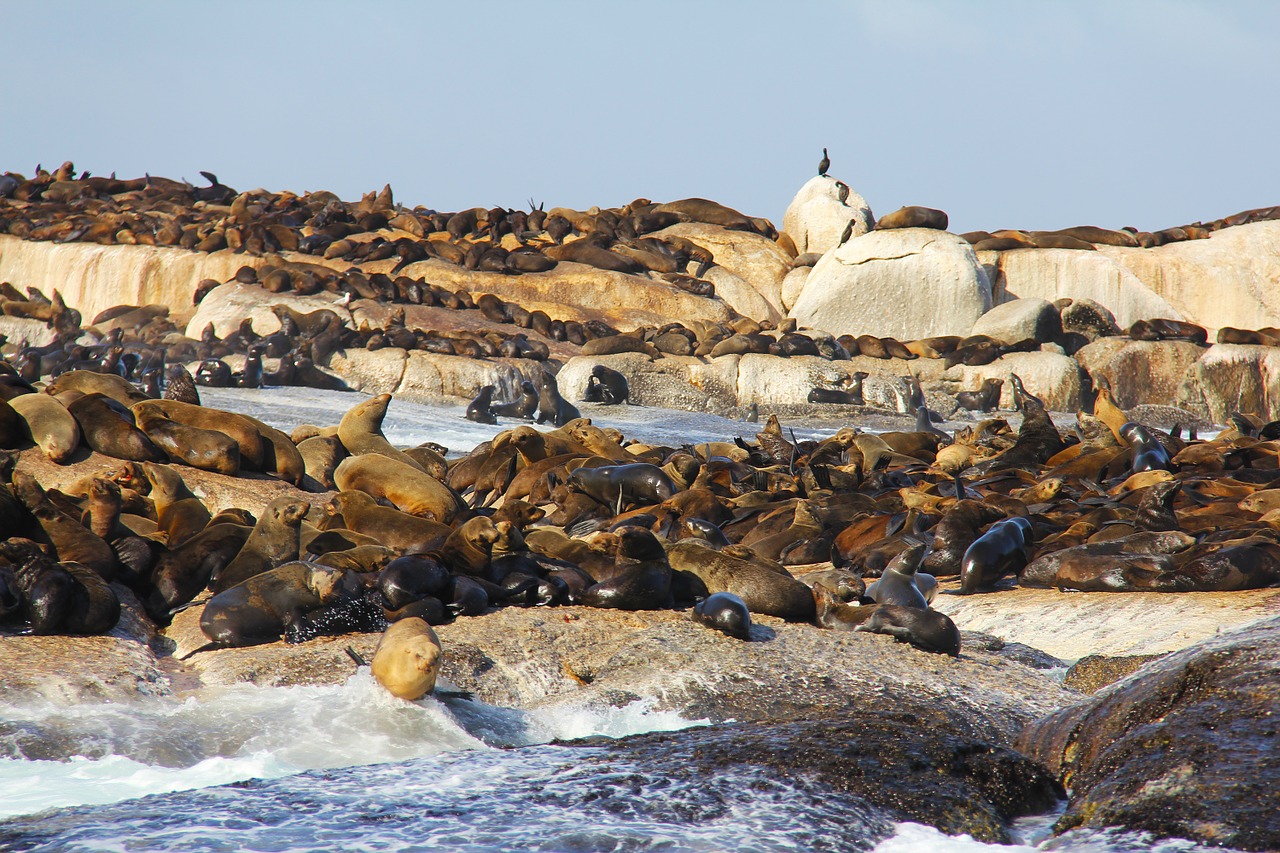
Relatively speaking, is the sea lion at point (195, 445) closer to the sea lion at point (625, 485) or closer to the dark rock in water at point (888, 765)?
the sea lion at point (625, 485)

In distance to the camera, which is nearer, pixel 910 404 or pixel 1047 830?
pixel 1047 830

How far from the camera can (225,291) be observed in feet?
90.1

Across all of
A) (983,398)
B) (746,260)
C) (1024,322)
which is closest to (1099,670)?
(983,398)

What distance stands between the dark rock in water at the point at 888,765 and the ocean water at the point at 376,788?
3.6 inches

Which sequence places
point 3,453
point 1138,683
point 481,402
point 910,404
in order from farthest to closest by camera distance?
point 910,404, point 481,402, point 3,453, point 1138,683

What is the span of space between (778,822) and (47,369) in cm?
2144

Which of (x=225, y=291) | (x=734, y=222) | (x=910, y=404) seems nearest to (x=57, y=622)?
(x=910, y=404)

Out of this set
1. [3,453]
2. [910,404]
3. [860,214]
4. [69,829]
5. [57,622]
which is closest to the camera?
[69,829]

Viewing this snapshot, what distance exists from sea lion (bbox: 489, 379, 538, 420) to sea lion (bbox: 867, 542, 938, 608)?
13.5m

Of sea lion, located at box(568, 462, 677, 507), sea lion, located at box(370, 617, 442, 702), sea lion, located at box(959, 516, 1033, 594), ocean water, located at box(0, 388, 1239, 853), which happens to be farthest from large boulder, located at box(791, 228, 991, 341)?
sea lion, located at box(370, 617, 442, 702)

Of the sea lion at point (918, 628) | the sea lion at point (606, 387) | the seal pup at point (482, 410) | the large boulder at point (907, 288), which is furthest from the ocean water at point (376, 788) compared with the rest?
the large boulder at point (907, 288)

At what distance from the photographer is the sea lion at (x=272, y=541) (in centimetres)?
678

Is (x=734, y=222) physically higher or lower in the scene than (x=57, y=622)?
higher

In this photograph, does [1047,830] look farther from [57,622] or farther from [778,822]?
[57,622]
